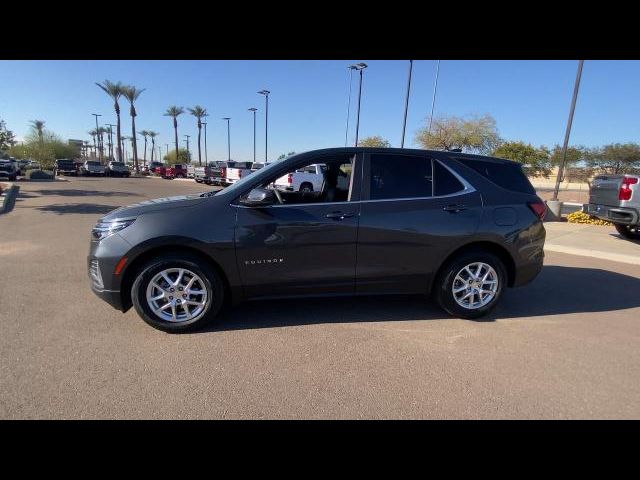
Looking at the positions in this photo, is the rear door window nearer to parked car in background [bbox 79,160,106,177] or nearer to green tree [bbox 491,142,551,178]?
green tree [bbox 491,142,551,178]

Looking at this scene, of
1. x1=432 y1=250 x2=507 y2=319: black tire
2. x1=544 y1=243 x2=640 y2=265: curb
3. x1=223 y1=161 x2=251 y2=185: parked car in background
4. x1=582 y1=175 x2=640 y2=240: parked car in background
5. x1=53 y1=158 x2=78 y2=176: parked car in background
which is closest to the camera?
x1=432 y1=250 x2=507 y2=319: black tire

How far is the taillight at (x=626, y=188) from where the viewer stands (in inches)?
298

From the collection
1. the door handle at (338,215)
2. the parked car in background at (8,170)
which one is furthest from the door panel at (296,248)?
the parked car in background at (8,170)

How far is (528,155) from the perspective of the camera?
4197 cm

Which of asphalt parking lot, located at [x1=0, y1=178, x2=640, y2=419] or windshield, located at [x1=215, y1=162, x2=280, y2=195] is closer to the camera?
asphalt parking lot, located at [x1=0, y1=178, x2=640, y2=419]

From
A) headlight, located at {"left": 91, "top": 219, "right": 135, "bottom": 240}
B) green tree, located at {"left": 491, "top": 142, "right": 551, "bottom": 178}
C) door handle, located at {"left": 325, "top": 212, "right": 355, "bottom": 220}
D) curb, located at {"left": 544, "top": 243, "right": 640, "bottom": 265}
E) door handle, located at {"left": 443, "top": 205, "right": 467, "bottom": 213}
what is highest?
green tree, located at {"left": 491, "top": 142, "right": 551, "bottom": 178}

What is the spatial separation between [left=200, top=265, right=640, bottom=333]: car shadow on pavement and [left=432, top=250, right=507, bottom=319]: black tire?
0.13 meters

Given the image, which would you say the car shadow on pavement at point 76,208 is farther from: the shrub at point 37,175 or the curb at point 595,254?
the shrub at point 37,175

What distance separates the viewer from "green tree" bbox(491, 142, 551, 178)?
39.1 metres

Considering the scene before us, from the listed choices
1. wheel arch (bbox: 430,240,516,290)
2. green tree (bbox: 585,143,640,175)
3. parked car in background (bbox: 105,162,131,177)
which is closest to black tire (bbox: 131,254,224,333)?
wheel arch (bbox: 430,240,516,290)

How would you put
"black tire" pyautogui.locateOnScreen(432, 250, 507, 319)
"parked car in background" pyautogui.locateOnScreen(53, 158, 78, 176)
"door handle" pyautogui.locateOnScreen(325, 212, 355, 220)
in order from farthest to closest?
"parked car in background" pyautogui.locateOnScreen(53, 158, 78, 176) → "black tire" pyautogui.locateOnScreen(432, 250, 507, 319) → "door handle" pyautogui.locateOnScreen(325, 212, 355, 220)
